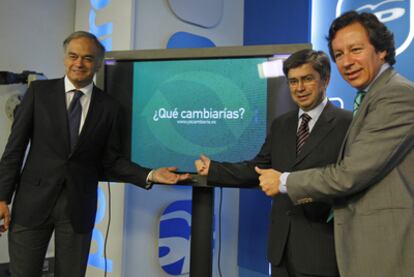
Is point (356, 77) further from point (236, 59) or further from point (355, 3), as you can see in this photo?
point (355, 3)

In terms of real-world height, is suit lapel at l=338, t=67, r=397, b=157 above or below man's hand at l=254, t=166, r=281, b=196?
above

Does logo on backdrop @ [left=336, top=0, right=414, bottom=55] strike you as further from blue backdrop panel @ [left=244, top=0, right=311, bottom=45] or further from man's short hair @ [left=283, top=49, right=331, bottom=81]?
man's short hair @ [left=283, top=49, right=331, bottom=81]

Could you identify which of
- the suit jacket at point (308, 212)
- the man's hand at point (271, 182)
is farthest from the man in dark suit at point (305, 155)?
the man's hand at point (271, 182)

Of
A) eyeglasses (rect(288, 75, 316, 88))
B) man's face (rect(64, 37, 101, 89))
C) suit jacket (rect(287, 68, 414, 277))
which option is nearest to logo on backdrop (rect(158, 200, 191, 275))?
man's face (rect(64, 37, 101, 89))

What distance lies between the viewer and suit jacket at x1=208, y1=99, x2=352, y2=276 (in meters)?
1.47

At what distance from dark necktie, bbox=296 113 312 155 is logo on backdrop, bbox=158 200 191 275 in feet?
4.90

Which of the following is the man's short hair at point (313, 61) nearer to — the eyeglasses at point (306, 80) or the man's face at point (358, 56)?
the eyeglasses at point (306, 80)

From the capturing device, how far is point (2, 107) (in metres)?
2.85

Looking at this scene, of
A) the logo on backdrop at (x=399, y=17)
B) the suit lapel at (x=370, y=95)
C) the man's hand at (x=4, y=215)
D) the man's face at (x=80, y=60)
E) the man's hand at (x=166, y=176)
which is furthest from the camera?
the logo on backdrop at (x=399, y=17)

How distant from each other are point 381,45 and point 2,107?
2.68 metres

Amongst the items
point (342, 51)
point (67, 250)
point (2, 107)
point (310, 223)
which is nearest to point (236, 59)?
point (342, 51)

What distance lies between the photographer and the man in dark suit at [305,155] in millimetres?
1484

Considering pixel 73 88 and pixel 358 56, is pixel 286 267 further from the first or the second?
pixel 73 88

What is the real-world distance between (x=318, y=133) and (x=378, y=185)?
37cm
